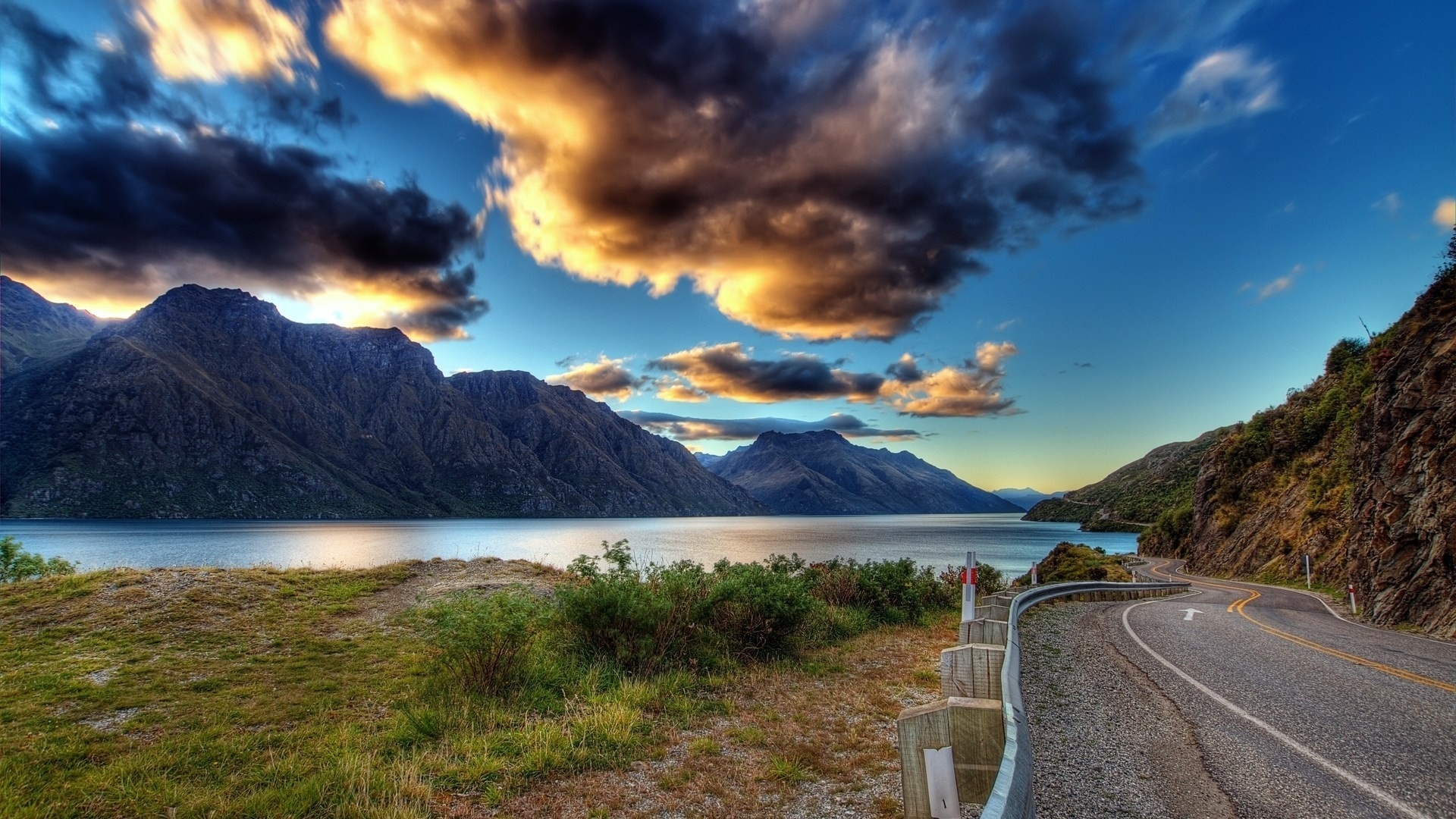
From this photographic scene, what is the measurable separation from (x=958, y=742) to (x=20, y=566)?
27477mm

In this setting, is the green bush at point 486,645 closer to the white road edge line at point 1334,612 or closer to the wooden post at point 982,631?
the wooden post at point 982,631

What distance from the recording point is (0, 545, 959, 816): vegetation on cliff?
5.25 m

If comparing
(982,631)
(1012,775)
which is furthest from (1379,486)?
(1012,775)

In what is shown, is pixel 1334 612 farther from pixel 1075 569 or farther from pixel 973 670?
pixel 973 670

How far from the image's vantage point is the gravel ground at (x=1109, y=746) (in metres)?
4.24

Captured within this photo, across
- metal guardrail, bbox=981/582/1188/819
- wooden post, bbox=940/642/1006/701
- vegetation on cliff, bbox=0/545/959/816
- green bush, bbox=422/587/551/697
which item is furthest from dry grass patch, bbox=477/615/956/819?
green bush, bbox=422/587/551/697

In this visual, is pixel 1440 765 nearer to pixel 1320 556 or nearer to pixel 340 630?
pixel 340 630

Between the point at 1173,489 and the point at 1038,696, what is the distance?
123m

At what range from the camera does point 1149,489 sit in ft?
411

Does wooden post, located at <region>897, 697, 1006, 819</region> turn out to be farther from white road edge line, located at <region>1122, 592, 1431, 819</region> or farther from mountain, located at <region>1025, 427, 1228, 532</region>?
mountain, located at <region>1025, 427, 1228, 532</region>

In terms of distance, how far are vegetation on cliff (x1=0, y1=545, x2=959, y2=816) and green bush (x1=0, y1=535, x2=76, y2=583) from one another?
569 centimetres

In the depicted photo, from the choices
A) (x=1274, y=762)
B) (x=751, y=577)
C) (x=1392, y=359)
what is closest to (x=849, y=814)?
(x=1274, y=762)

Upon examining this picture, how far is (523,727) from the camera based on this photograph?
22.0 ft

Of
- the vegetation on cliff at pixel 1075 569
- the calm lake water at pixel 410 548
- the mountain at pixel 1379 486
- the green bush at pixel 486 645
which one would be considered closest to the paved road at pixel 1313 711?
the mountain at pixel 1379 486
